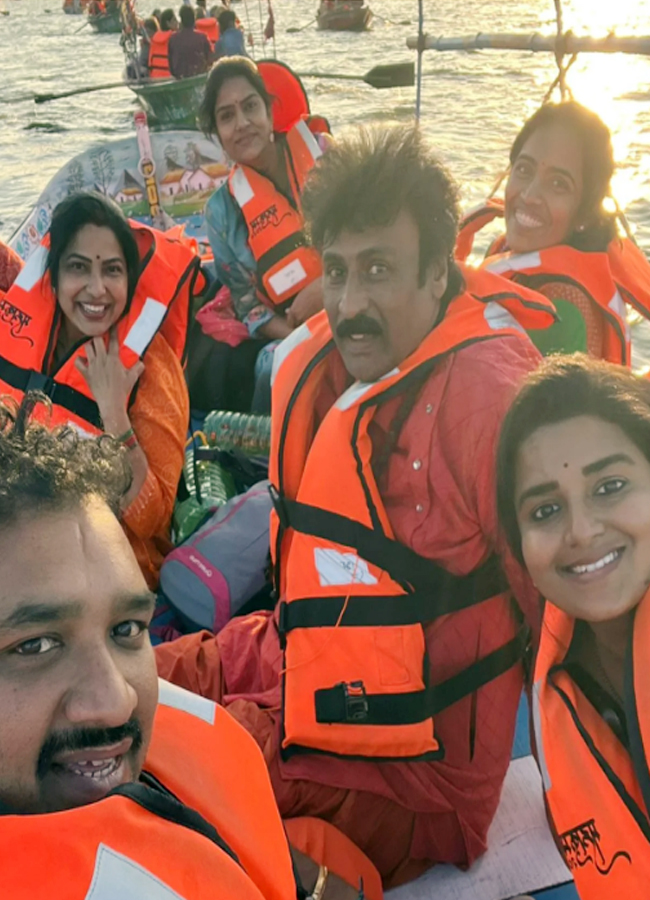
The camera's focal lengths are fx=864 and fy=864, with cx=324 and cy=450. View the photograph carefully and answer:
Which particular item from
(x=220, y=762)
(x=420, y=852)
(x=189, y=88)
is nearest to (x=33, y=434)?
(x=220, y=762)

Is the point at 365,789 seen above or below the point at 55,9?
below

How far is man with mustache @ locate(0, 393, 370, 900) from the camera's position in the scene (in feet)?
3.12

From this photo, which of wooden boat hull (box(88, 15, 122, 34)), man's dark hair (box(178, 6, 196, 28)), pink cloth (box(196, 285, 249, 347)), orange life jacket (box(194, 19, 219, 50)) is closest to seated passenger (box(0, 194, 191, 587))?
pink cloth (box(196, 285, 249, 347))

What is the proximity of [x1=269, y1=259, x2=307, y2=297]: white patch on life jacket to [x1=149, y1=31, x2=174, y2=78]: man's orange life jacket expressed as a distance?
9000 mm

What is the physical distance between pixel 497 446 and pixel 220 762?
2.40 feet

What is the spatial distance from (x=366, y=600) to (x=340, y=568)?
0.30 feet

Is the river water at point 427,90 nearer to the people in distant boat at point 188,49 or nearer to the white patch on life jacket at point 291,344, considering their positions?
the people in distant boat at point 188,49

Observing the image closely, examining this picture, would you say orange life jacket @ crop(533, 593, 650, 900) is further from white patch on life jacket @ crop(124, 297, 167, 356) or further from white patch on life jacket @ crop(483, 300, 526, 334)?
white patch on life jacket @ crop(124, 297, 167, 356)

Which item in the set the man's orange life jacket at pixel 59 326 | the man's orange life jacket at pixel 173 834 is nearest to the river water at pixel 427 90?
the man's orange life jacket at pixel 59 326

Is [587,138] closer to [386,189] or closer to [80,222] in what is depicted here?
[386,189]

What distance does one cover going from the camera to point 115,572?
1083 millimetres

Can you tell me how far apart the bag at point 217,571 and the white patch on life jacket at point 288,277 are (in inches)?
61.4

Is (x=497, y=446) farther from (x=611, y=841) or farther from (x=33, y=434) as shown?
(x=33, y=434)

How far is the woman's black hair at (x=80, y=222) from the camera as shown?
2.41 meters
